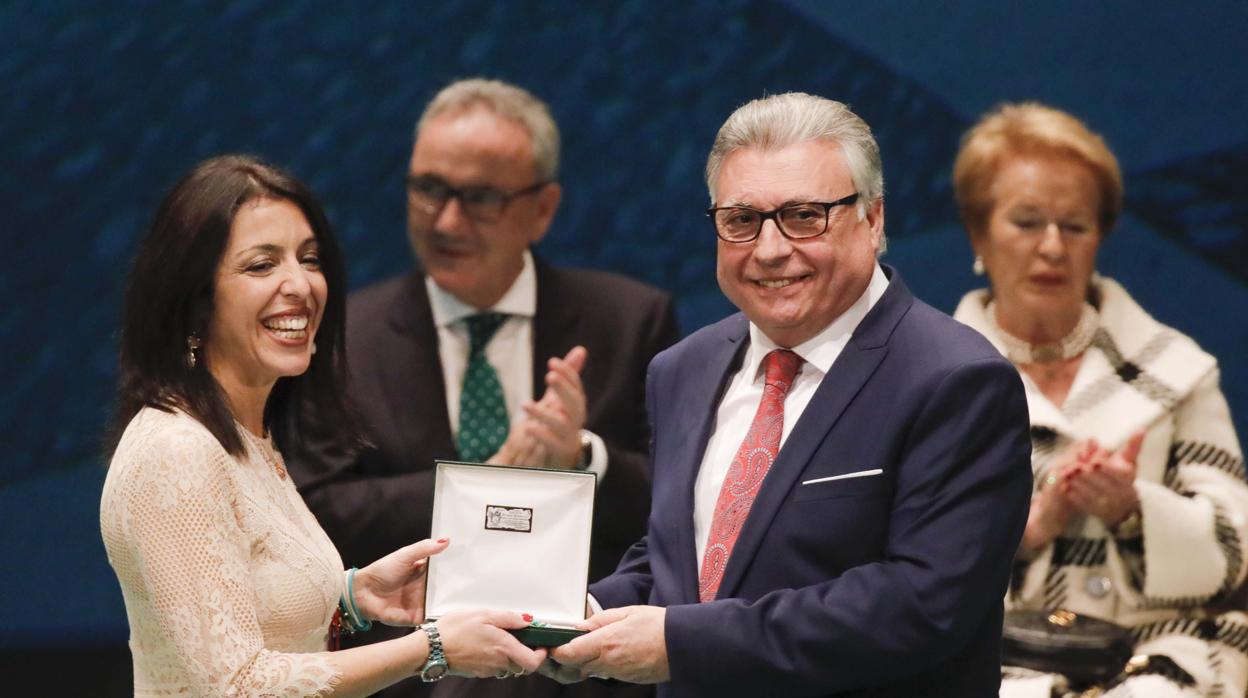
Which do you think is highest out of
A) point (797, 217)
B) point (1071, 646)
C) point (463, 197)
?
point (463, 197)

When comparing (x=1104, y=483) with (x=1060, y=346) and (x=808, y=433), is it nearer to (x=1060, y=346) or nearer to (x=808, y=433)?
(x=1060, y=346)

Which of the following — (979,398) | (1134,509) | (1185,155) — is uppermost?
(1185,155)

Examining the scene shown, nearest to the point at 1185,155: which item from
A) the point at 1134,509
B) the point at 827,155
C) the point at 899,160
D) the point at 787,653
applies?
the point at 899,160

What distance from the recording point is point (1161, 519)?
3.65m

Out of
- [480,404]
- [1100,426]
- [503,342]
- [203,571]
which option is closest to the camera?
[203,571]

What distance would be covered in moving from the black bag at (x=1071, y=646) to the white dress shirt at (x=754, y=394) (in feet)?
4.09

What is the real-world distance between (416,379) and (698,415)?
1.45 m

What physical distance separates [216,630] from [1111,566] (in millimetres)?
2264

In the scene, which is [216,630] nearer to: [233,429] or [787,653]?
[233,429]

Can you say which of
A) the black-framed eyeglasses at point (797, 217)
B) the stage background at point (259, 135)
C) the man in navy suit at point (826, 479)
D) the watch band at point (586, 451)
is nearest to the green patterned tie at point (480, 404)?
the watch band at point (586, 451)

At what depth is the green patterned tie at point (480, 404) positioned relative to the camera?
404cm

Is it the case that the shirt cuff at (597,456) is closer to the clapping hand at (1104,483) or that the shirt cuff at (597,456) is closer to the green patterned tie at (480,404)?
the green patterned tie at (480,404)

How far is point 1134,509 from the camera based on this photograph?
12.1 ft

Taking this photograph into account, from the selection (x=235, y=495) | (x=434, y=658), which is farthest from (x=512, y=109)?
(x=434, y=658)
